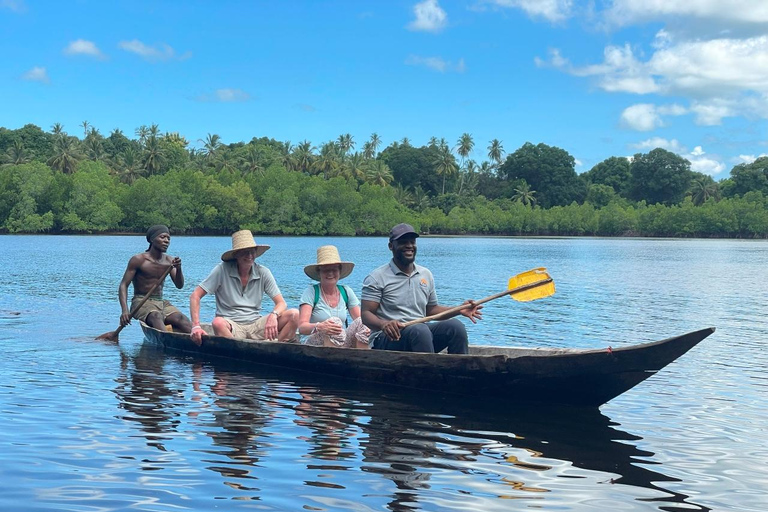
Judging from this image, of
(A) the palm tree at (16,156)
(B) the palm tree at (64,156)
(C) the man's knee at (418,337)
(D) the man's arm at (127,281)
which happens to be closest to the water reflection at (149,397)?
(D) the man's arm at (127,281)

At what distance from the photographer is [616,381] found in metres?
7.97

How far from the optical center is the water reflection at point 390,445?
593 centimetres

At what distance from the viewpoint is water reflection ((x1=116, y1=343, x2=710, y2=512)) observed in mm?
5926

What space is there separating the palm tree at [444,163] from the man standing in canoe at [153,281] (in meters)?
107

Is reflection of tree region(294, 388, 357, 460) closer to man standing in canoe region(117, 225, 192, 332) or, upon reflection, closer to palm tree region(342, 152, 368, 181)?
man standing in canoe region(117, 225, 192, 332)

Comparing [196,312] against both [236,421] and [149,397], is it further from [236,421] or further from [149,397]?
[236,421]

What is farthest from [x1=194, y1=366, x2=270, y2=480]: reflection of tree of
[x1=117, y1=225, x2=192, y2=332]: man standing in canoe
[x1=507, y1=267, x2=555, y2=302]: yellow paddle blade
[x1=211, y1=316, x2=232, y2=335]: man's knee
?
[x1=507, y1=267, x2=555, y2=302]: yellow paddle blade

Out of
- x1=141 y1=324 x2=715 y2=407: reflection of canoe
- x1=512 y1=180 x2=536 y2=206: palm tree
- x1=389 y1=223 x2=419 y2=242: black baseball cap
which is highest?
x1=512 y1=180 x2=536 y2=206: palm tree

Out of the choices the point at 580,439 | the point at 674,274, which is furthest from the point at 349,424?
the point at 674,274

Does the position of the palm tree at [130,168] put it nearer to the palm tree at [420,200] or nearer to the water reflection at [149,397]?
the palm tree at [420,200]

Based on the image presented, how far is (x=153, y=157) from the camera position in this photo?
103 meters

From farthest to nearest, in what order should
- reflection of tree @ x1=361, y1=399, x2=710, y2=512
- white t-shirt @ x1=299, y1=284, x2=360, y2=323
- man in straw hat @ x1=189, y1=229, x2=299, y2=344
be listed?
1. man in straw hat @ x1=189, y1=229, x2=299, y2=344
2. white t-shirt @ x1=299, y1=284, x2=360, y2=323
3. reflection of tree @ x1=361, y1=399, x2=710, y2=512

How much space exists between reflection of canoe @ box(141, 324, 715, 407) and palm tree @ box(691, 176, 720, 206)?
126 metres

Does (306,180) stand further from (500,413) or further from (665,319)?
(500,413)
